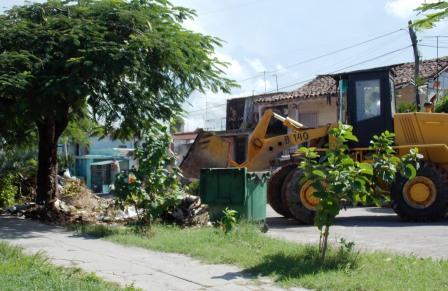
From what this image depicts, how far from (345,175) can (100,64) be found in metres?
6.94

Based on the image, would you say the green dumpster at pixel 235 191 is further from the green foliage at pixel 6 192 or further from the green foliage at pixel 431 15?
the green foliage at pixel 431 15

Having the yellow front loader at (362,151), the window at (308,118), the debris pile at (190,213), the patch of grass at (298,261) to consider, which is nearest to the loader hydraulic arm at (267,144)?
the yellow front loader at (362,151)

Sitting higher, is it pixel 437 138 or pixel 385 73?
pixel 385 73

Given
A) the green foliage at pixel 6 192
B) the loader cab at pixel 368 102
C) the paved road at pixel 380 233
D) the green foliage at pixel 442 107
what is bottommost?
the paved road at pixel 380 233

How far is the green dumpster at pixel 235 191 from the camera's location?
42.9 ft

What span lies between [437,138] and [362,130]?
186 cm

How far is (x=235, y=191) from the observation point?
13.2 m

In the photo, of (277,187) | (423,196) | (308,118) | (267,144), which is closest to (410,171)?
(423,196)

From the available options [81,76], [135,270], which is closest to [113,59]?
[81,76]

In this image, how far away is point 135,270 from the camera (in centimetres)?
843

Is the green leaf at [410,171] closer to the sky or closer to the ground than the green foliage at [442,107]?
closer to the ground

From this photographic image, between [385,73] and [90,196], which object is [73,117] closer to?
[90,196]

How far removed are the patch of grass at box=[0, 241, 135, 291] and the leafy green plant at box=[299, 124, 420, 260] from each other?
311cm

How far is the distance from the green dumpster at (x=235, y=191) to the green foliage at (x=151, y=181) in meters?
1.20
